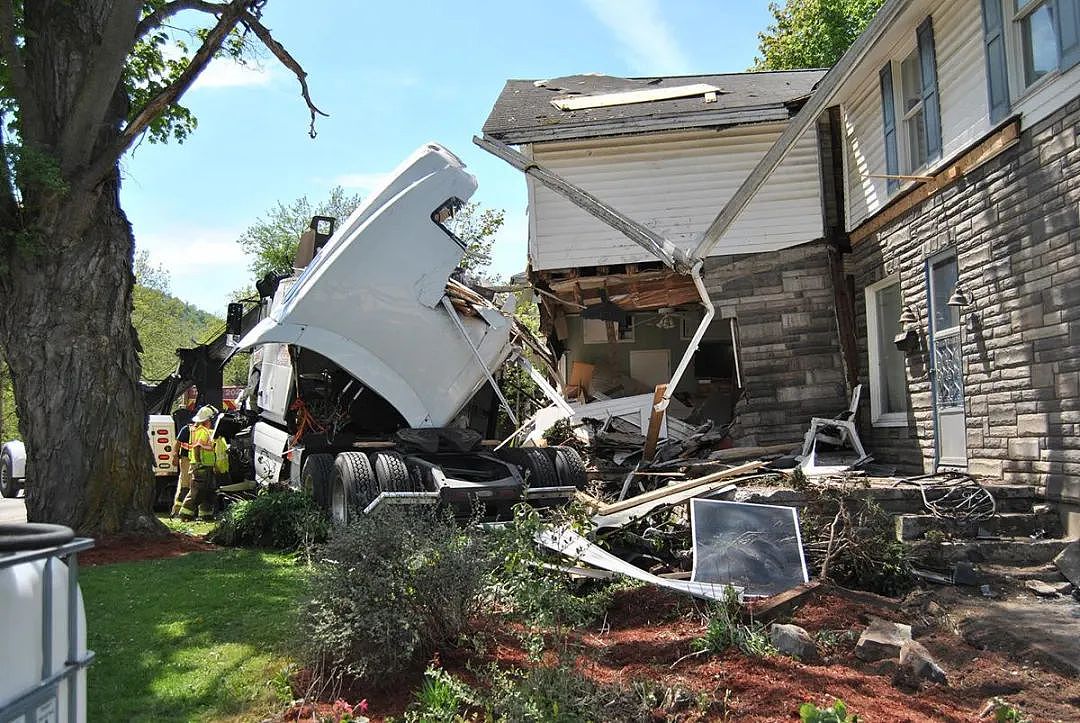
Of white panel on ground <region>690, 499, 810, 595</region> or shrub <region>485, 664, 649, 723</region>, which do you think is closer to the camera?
shrub <region>485, 664, 649, 723</region>

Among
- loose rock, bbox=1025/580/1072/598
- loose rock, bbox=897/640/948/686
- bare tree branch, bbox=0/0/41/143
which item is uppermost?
bare tree branch, bbox=0/0/41/143

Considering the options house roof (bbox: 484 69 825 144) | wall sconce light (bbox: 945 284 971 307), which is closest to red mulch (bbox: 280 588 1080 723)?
wall sconce light (bbox: 945 284 971 307)

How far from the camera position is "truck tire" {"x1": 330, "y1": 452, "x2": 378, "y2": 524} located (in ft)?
25.6

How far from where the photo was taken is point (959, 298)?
Answer: 28.0 ft

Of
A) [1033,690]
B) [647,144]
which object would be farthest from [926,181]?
[1033,690]

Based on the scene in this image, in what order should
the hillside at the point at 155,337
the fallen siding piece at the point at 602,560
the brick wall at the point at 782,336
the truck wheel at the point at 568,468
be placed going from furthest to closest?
the hillside at the point at 155,337 < the brick wall at the point at 782,336 < the truck wheel at the point at 568,468 < the fallen siding piece at the point at 602,560

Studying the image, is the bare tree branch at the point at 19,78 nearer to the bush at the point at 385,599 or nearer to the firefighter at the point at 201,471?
the firefighter at the point at 201,471

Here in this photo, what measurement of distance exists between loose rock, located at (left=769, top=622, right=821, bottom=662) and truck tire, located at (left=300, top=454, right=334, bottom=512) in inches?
203

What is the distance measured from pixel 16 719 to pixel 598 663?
2916 millimetres

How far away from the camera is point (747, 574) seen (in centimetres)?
586

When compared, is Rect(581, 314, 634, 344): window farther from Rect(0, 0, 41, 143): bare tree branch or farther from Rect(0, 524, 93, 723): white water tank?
Rect(0, 524, 93, 723): white water tank

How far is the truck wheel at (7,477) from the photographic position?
50.1 ft

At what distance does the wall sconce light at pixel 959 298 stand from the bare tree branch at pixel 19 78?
964 centimetres

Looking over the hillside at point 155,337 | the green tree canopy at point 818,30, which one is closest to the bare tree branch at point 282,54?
the green tree canopy at point 818,30
